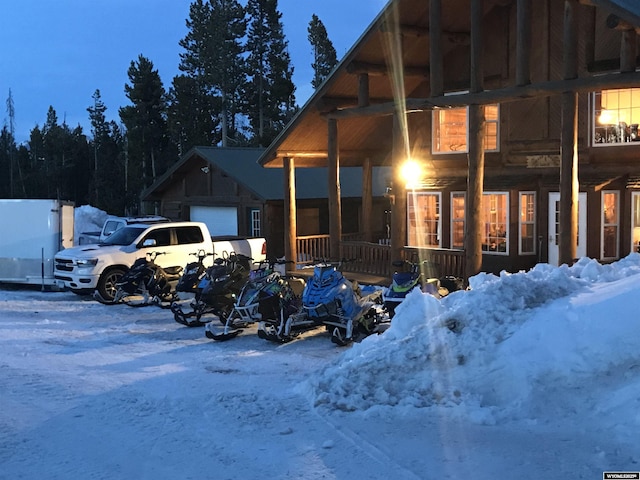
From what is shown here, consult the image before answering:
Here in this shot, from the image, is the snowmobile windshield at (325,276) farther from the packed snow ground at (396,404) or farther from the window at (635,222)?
the window at (635,222)

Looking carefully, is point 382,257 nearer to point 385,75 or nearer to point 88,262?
point 385,75

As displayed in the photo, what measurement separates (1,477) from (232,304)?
7638 mm

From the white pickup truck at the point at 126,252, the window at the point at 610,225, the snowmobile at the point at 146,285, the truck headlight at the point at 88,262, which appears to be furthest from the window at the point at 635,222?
the truck headlight at the point at 88,262

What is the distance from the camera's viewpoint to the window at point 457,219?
19.9 metres

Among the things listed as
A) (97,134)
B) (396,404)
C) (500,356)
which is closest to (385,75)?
(500,356)

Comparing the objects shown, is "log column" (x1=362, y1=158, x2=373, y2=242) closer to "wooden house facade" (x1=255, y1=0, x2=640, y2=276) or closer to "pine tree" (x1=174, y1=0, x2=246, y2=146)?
"wooden house facade" (x1=255, y1=0, x2=640, y2=276)

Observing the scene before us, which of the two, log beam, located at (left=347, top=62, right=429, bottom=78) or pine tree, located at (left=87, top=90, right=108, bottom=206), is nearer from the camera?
log beam, located at (left=347, top=62, right=429, bottom=78)

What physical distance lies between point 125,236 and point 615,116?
40.9 feet

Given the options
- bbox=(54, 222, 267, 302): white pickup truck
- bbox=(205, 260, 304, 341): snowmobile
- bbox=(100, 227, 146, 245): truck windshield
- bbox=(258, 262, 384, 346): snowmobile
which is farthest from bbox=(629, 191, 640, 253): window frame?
bbox=(100, 227, 146, 245): truck windshield

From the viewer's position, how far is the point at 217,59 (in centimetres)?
5184

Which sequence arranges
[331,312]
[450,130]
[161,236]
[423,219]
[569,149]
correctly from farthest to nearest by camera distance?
1. [423,219]
2. [450,130]
3. [161,236]
4. [569,149]
5. [331,312]

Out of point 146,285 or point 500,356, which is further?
point 146,285

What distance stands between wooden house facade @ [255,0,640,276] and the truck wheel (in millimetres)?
5029

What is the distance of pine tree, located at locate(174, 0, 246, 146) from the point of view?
5191 cm
